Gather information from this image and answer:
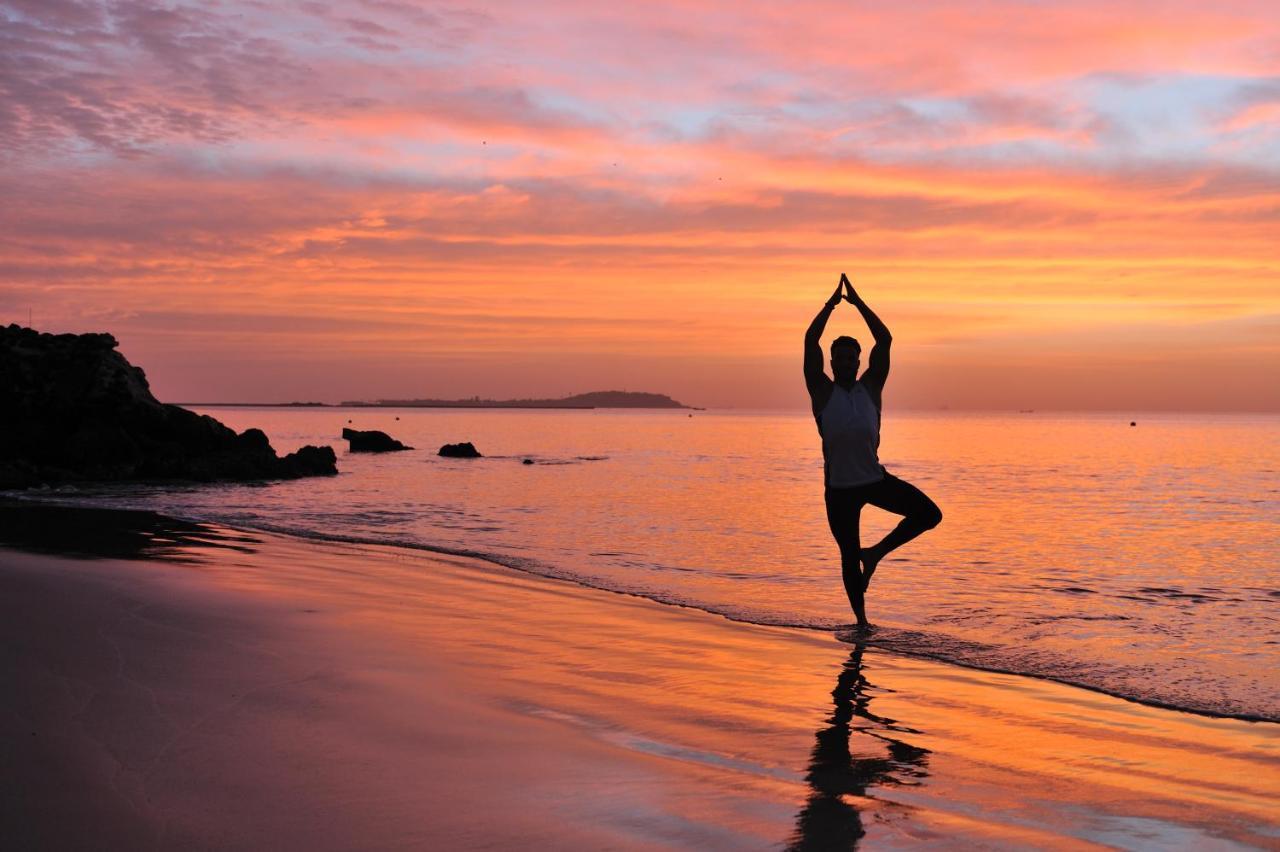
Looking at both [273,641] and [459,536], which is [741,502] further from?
[273,641]

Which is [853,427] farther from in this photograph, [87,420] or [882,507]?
[87,420]

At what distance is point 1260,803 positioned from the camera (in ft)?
15.8

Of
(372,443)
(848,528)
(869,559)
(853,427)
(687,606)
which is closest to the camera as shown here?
(853,427)

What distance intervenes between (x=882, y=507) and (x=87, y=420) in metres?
29.7

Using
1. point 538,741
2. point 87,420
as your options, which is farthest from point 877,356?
point 87,420

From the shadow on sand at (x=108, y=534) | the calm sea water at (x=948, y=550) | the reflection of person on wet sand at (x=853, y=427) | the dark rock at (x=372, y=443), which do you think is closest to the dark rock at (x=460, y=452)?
the dark rock at (x=372, y=443)

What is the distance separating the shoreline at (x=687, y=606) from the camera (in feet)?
23.9

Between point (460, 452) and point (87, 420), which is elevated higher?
point (87, 420)

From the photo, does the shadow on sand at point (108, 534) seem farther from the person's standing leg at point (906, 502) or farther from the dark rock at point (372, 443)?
the dark rock at point (372, 443)

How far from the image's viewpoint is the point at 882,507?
9.17 m

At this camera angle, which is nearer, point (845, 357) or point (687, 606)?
point (845, 357)

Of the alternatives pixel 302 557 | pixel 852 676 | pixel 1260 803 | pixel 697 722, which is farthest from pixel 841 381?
pixel 302 557

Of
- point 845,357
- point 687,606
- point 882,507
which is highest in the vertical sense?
point 845,357

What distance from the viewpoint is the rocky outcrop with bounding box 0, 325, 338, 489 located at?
3002 cm
